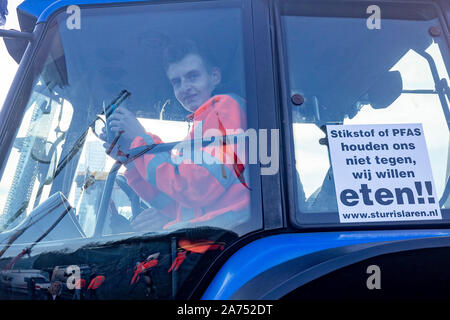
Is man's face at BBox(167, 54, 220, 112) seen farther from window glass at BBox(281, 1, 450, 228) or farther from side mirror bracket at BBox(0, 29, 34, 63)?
side mirror bracket at BBox(0, 29, 34, 63)

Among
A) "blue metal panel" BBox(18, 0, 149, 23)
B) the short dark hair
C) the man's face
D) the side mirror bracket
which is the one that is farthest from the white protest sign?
the side mirror bracket

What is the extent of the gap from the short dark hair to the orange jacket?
0.74ft

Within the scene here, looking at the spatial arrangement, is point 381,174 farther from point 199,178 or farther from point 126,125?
point 126,125

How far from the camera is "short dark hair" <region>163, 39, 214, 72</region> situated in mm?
1675

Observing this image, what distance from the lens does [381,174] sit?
4.47 feet

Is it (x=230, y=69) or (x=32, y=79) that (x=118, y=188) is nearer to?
(x=32, y=79)

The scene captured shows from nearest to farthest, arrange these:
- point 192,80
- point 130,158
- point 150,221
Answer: point 150,221 < point 130,158 < point 192,80

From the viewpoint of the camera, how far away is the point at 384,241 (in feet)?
4.09

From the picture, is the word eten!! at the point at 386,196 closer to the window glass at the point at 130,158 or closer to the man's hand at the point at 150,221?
the window glass at the point at 130,158

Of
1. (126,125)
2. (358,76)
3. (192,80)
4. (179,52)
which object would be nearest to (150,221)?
(126,125)

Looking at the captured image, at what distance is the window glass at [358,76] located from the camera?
4.77ft

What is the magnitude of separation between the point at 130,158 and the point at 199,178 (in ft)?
0.96

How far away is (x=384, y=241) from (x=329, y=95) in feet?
2.04
